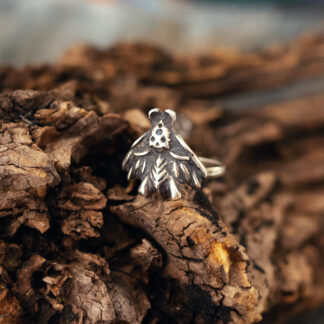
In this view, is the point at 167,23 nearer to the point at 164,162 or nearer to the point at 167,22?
the point at 167,22

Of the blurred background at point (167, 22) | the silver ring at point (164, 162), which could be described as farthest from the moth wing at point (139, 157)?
the blurred background at point (167, 22)

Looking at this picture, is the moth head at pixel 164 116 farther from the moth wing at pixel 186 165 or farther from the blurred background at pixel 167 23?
the blurred background at pixel 167 23

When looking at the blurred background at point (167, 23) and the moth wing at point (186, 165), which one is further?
the blurred background at point (167, 23)

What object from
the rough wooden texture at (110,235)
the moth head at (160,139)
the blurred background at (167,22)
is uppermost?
the blurred background at (167,22)

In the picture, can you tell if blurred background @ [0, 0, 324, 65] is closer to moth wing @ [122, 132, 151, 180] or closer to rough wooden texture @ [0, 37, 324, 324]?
rough wooden texture @ [0, 37, 324, 324]

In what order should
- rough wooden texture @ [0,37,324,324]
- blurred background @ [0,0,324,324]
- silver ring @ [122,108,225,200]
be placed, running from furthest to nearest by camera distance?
blurred background @ [0,0,324,324], silver ring @ [122,108,225,200], rough wooden texture @ [0,37,324,324]

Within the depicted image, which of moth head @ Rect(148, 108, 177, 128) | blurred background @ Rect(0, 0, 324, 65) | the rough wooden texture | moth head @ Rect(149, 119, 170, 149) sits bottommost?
the rough wooden texture

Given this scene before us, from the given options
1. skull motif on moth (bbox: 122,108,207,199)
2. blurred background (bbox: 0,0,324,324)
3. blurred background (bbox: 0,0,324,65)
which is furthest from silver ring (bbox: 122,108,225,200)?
blurred background (bbox: 0,0,324,65)
